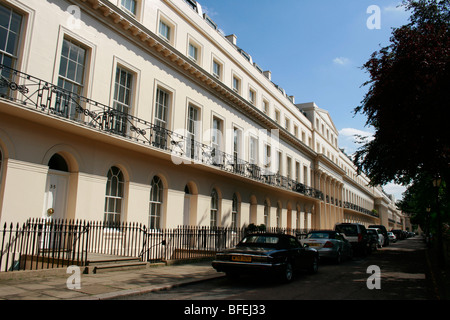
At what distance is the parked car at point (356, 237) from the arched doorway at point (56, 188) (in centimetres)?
1502

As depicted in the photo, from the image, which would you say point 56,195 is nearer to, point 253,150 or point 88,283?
point 88,283

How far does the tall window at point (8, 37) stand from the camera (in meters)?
10.4

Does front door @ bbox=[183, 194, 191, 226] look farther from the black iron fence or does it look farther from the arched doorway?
the arched doorway

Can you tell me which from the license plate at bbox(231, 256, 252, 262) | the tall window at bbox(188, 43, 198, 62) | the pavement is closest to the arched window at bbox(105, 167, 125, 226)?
the pavement

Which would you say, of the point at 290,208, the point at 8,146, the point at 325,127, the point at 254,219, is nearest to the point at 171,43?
the point at 8,146

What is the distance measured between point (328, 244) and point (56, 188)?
1089 cm

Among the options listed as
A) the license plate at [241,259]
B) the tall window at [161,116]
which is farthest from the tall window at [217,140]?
the license plate at [241,259]

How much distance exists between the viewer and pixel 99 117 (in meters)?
12.0

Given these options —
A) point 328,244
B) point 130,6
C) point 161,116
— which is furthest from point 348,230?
point 130,6

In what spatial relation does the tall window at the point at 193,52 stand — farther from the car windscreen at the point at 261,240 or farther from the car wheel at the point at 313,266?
the car wheel at the point at 313,266

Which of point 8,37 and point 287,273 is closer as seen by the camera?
point 287,273

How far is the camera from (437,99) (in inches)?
418

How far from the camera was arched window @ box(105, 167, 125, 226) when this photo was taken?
13242mm

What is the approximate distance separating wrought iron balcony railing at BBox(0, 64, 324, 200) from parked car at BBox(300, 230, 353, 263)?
604 centimetres
